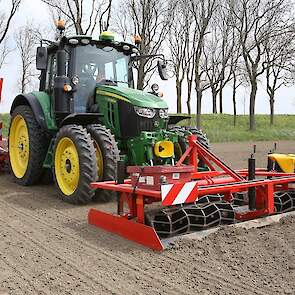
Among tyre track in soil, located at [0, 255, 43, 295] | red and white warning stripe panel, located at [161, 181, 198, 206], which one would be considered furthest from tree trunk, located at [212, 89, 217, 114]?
tyre track in soil, located at [0, 255, 43, 295]

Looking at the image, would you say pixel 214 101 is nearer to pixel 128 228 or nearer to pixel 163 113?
pixel 163 113

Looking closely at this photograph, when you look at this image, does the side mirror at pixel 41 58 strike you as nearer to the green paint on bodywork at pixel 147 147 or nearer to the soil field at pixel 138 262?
the green paint on bodywork at pixel 147 147

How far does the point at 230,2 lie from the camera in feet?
86.1

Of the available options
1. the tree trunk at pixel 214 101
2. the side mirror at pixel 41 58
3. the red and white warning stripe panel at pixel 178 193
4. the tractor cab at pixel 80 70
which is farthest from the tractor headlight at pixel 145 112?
the tree trunk at pixel 214 101

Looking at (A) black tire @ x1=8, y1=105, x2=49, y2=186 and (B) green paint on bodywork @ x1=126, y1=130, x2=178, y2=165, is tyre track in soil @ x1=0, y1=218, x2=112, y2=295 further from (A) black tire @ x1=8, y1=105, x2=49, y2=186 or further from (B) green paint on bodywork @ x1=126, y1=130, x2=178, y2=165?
(A) black tire @ x1=8, y1=105, x2=49, y2=186

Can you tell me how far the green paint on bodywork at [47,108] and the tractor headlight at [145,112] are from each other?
1.54 meters

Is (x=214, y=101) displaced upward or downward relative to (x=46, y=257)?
upward

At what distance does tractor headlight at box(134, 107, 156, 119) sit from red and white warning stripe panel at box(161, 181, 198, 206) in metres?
2.42

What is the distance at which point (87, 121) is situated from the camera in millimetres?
6680

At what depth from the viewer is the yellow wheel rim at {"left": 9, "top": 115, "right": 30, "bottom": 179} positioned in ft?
25.5

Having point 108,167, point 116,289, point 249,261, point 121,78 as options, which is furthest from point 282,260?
point 121,78

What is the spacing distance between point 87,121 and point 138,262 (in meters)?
3.34

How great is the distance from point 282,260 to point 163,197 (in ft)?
3.86

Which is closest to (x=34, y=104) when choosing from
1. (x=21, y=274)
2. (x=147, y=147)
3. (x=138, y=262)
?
(x=147, y=147)
